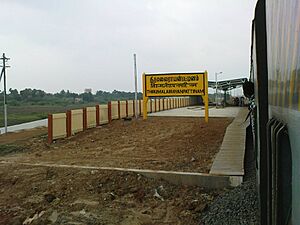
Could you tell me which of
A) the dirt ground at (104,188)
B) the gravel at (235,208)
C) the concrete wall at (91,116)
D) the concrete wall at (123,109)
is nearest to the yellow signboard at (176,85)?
the concrete wall at (123,109)

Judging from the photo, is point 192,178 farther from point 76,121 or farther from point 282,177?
point 76,121

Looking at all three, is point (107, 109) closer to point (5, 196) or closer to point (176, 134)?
point (176, 134)

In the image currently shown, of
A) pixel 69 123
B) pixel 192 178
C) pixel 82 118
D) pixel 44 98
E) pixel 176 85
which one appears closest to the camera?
pixel 192 178

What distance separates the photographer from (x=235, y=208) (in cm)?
589

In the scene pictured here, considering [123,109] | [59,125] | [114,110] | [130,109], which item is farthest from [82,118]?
[130,109]

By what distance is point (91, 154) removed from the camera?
1143cm

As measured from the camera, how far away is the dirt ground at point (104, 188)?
6492 mm

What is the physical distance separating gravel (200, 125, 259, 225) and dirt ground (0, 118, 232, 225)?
31 centimetres

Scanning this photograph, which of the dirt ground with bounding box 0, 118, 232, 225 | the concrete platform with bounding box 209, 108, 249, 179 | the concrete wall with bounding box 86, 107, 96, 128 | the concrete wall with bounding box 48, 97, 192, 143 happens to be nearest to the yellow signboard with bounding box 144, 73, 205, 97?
the concrete wall with bounding box 48, 97, 192, 143

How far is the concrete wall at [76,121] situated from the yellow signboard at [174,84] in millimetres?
5688

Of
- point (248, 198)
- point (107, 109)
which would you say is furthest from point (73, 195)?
point (107, 109)

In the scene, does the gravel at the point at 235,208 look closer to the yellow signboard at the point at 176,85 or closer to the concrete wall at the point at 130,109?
the yellow signboard at the point at 176,85

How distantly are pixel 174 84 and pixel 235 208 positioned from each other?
14758 millimetres

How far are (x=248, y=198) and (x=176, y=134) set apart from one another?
8.44 meters
